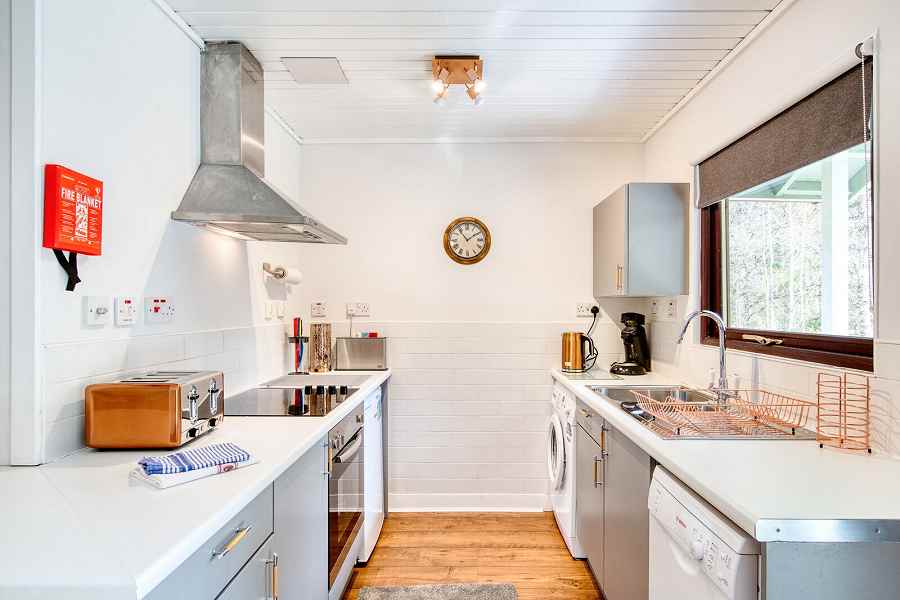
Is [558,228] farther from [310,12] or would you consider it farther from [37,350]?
[37,350]

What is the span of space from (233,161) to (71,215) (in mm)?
869

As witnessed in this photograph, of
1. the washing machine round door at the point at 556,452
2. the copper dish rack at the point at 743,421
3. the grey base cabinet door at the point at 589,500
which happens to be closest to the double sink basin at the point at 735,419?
the copper dish rack at the point at 743,421

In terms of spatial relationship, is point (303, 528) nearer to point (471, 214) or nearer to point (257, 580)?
point (257, 580)

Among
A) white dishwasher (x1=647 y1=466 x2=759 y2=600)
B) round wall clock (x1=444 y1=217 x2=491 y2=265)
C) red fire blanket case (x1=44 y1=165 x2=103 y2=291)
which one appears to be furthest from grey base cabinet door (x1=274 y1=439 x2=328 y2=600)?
round wall clock (x1=444 y1=217 x2=491 y2=265)

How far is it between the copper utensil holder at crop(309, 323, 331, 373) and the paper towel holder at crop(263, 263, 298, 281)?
0.44 m

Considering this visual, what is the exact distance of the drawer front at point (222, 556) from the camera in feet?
3.13

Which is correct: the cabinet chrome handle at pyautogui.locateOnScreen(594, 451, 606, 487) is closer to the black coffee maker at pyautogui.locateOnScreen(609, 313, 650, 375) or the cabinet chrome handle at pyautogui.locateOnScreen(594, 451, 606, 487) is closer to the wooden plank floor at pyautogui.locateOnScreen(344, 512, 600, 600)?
the wooden plank floor at pyautogui.locateOnScreen(344, 512, 600, 600)

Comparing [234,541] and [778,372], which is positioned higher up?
[778,372]

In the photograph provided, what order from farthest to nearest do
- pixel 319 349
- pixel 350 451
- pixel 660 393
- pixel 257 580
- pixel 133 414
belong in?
pixel 319 349
pixel 660 393
pixel 350 451
pixel 133 414
pixel 257 580

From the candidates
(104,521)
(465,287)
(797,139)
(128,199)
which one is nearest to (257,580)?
(104,521)

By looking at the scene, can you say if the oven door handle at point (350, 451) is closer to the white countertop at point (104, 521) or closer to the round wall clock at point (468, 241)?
the white countertop at point (104, 521)

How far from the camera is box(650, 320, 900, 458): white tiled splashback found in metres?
1.44

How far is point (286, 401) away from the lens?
7.59 feet

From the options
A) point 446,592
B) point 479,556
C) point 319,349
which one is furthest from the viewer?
point 319,349
